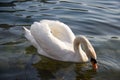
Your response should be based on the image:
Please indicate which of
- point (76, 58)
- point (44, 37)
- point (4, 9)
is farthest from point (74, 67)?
point (4, 9)

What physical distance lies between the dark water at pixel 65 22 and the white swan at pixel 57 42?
0.18m

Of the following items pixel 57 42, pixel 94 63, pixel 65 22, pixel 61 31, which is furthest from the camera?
pixel 65 22

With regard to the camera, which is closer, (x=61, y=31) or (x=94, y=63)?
(x=94, y=63)

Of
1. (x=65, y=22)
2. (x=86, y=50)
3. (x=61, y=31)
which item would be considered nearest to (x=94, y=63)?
(x=86, y=50)

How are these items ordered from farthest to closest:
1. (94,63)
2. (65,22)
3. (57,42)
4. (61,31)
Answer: (65,22), (61,31), (57,42), (94,63)

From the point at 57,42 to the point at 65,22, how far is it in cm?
330

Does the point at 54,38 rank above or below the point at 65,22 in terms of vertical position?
above

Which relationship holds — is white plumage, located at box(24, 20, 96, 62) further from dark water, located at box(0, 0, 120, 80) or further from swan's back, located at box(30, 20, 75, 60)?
dark water, located at box(0, 0, 120, 80)

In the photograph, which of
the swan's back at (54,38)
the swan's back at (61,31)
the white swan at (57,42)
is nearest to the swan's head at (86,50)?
the white swan at (57,42)

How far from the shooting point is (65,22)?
12.9m

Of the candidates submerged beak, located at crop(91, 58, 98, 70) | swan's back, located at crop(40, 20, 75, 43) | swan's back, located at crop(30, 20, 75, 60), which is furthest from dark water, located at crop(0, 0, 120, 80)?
swan's back, located at crop(40, 20, 75, 43)

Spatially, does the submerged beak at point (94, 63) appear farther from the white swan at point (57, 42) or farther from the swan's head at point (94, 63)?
the white swan at point (57, 42)

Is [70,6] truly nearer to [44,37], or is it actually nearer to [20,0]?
[20,0]

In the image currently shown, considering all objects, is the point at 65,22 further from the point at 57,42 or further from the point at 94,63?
the point at 94,63
